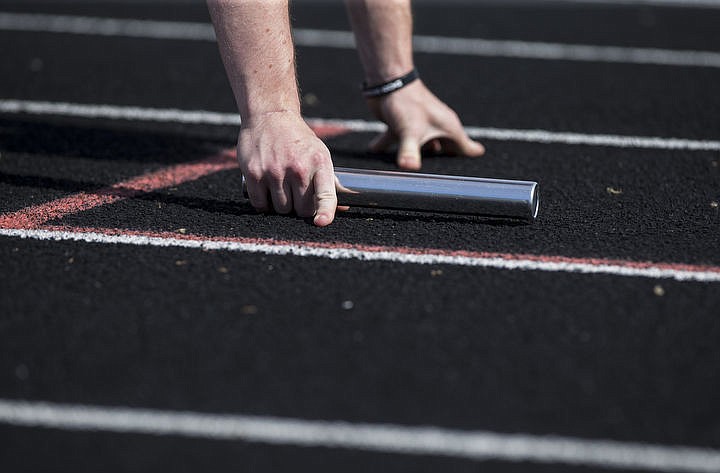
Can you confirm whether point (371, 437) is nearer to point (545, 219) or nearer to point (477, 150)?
point (545, 219)

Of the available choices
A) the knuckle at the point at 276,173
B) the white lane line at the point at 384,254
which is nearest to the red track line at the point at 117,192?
the white lane line at the point at 384,254

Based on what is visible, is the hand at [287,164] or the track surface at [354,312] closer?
the track surface at [354,312]

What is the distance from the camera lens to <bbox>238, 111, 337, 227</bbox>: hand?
3.34 meters

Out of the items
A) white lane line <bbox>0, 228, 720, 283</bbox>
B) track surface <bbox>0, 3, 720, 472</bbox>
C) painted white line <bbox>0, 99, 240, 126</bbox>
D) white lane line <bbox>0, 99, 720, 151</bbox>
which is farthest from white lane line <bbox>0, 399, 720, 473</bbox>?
painted white line <bbox>0, 99, 240, 126</bbox>

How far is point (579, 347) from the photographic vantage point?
2676 millimetres

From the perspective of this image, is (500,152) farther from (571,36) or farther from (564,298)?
(571,36)

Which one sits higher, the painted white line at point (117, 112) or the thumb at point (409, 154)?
the painted white line at point (117, 112)

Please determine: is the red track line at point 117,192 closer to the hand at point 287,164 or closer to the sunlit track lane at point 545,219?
the sunlit track lane at point 545,219

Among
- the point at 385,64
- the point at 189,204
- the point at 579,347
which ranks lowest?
the point at 579,347

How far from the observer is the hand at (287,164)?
3340 millimetres

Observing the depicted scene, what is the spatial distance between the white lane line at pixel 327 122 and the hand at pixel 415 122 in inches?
19.2

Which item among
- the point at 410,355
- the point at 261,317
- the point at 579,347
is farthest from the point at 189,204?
the point at 579,347

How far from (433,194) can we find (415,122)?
28.4 inches

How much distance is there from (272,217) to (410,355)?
1.09 m
